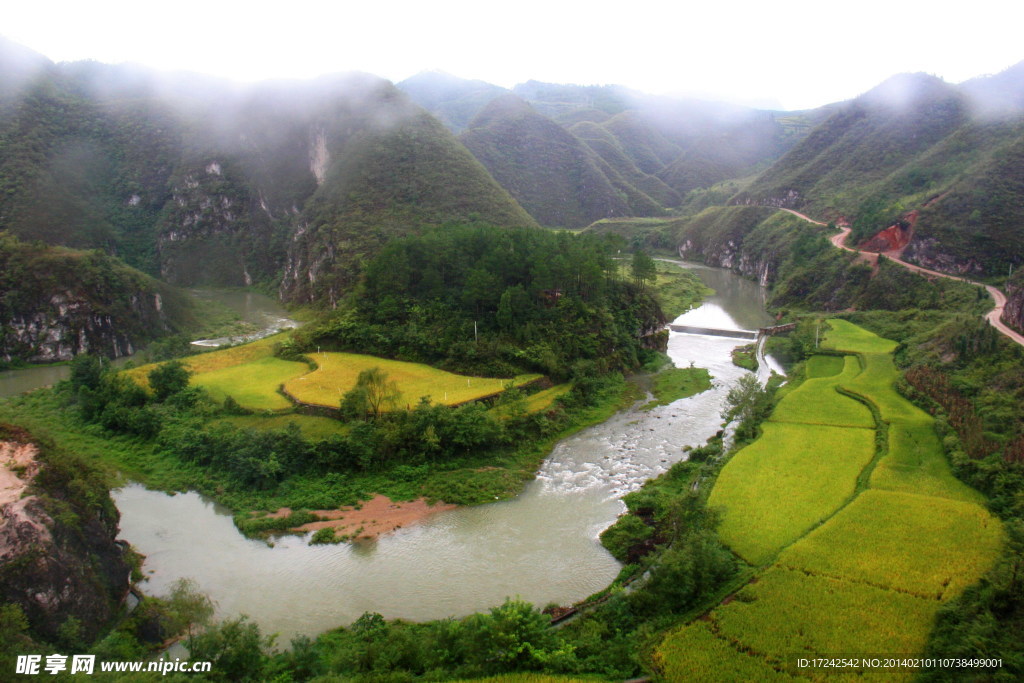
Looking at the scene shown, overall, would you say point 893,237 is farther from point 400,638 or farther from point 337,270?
point 400,638

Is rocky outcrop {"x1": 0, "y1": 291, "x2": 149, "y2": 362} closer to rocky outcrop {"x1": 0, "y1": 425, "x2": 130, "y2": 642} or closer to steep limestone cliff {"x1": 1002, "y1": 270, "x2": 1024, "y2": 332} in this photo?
rocky outcrop {"x1": 0, "y1": 425, "x2": 130, "y2": 642}

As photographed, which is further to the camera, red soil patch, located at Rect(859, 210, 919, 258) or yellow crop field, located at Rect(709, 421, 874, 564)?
red soil patch, located at Rect(859, 210, 919, 258)

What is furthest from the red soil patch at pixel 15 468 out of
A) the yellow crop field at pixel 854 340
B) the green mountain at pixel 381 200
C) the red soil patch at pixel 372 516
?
the yellow crop field at pixel 854 340

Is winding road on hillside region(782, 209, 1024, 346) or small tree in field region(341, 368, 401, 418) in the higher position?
winding road on hillside region(782, 209, 1024, 346)

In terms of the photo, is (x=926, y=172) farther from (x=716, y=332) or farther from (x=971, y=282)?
(x=716, y=332)

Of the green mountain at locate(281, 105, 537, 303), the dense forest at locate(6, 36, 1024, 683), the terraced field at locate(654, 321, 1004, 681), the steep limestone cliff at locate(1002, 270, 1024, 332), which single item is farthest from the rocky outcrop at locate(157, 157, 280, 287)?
the steep limestone cliff at locate(1002, 270, 1024, 332)

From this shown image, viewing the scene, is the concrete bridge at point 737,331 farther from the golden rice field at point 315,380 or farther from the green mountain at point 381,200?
the green mountain at point 381,200

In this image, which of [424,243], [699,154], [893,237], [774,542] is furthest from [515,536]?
[699,154]
